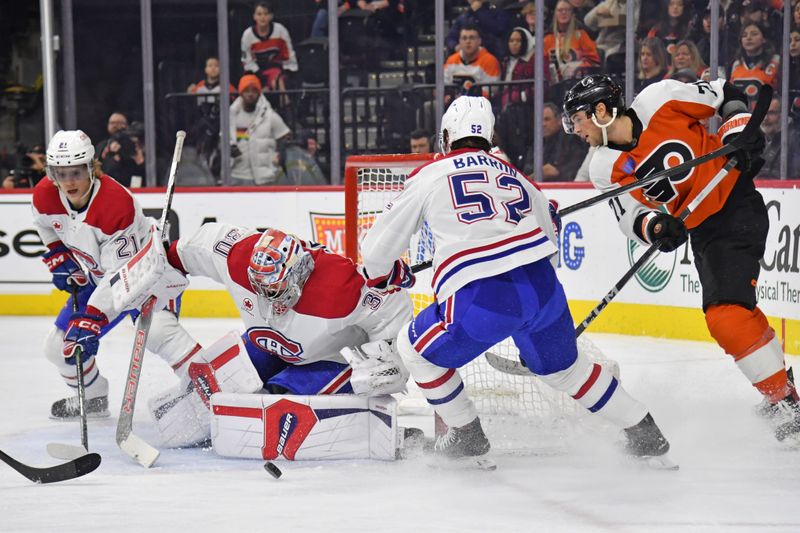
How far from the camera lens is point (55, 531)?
2439 millimetres

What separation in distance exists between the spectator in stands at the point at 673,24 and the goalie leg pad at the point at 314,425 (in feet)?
12.3

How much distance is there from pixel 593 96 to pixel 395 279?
77cm

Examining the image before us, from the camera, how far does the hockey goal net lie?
357 centimetres

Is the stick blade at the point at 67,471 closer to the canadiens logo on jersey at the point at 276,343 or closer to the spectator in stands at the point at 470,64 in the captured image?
the canadiens logo on jersey at the point at 276,343

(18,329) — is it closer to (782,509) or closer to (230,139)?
(230,139)

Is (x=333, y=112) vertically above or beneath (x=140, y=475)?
above

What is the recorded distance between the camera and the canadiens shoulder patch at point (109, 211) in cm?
367

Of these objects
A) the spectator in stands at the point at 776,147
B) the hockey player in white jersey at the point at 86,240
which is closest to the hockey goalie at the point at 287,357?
the hockey player in white jersey at the point at 86,240

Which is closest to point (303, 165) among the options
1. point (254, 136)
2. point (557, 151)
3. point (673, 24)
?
point (254, 136)

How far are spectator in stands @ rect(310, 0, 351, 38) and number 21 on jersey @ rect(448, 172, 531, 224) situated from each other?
15.1ft

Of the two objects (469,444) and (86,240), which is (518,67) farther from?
(469,444)

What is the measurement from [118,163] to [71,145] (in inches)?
151

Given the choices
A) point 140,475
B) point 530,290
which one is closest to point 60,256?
point 140,475

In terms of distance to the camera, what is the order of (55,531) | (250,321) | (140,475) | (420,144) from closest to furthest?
(55,531) < (140,475) < (250,321) < (420,144)
